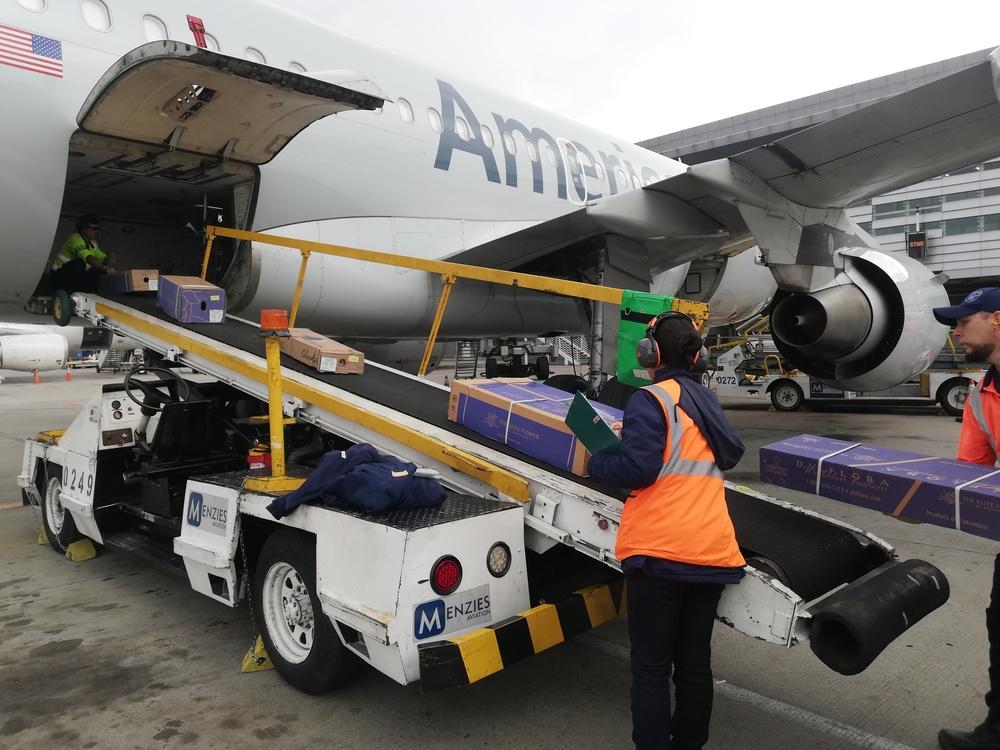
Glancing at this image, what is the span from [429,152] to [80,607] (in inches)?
198

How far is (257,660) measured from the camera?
3.59m

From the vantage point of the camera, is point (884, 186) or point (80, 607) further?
point (884, 186)

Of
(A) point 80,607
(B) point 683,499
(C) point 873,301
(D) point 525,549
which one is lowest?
(A) point 80,607

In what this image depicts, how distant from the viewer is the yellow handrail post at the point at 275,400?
11.6 ft

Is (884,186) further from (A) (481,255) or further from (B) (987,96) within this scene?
(A) (481,255)

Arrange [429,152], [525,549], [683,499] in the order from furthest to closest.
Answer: [429,152]
[525,549]
[683,499]

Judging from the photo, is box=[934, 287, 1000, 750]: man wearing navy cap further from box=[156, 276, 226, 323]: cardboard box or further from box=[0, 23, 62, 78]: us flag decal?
box=[0, 23, 62, 78]: us flag decal

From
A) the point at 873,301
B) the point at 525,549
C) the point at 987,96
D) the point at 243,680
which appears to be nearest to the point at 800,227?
the point at 873,301

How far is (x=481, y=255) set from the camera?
25.4 feet

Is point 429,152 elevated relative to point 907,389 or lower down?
elevated

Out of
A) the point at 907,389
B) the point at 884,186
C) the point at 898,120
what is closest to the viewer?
the point at 898,120

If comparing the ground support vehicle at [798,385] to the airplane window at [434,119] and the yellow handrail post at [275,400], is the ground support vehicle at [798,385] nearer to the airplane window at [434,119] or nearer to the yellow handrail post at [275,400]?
the airplane window at [434,119]

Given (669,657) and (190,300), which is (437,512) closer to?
(669,657)

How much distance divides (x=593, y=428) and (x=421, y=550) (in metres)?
0.79
